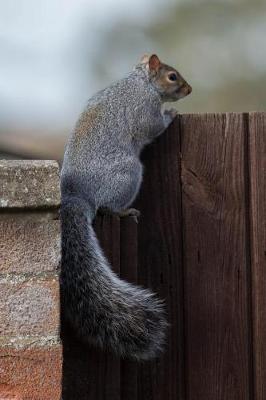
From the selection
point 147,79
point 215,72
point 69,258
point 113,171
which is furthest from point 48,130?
point 69,258

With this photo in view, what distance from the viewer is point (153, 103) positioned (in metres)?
2.71

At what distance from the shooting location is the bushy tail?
6.02 ft

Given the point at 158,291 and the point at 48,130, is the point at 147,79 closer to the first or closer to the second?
the point at 158,291

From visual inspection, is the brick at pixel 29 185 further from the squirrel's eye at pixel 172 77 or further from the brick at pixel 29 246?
the squirrel's eye at pixel 172 77

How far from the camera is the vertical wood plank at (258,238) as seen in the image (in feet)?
6.80

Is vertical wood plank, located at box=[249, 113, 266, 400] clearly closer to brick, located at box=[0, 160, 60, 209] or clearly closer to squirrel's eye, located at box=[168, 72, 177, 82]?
brick, located at box=[0, 160, 60, 209]

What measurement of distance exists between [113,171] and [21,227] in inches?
27.1

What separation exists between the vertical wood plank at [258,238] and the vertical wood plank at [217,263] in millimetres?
16

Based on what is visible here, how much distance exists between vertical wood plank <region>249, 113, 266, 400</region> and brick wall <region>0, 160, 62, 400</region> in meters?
0.55

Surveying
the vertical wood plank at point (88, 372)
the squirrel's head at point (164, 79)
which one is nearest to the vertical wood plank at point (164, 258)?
the vertical wood plank at point (88, 372)

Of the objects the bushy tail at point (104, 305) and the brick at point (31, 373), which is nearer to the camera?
the brick at point (31, 373)

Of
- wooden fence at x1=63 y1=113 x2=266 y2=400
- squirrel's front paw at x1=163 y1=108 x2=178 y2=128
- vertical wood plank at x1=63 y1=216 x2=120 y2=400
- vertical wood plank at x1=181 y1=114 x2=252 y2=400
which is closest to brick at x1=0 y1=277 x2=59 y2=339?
vertical wood plank at x1=63 y1=216 x2=120 y2=400

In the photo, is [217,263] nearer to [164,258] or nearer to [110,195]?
[164,258]

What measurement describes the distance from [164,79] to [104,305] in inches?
47.6
